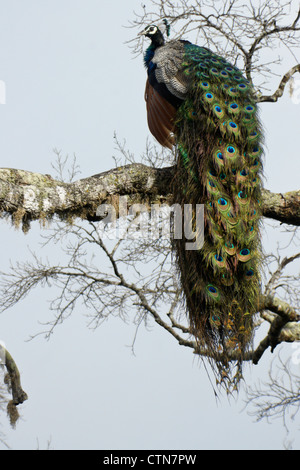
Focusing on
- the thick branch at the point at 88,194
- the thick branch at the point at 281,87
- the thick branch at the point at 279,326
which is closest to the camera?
the thick branch at the point at 88,194

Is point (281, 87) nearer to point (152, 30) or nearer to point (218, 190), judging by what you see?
point (152, 30)

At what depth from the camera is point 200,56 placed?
6469 millimetres

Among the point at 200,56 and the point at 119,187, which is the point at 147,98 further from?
the point at 119,187

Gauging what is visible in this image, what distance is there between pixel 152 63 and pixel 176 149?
5.17 feet

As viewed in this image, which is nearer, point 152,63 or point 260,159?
point 260,159

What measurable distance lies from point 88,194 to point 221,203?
1230 millimetres

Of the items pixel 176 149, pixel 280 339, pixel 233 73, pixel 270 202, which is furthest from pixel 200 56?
pixel 280 339

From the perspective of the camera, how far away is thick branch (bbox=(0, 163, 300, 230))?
5.23m

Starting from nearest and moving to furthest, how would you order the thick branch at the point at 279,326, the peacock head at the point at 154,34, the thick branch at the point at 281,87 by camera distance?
the thick branch at the point at 279,326 → the peacock head at the point at 154,34 → the thick branch at the point at 281,87

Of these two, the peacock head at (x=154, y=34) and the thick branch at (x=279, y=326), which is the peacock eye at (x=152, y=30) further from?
the thick branch at (x=279, y=326)

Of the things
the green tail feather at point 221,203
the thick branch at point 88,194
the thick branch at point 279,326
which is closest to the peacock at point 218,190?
the green tail feather at point 221,203

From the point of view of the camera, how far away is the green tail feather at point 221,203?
525 centimetres

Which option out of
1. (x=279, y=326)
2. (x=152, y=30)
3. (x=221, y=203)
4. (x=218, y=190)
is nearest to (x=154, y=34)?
(x=152, y=30)

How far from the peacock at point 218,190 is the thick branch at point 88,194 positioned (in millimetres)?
350
